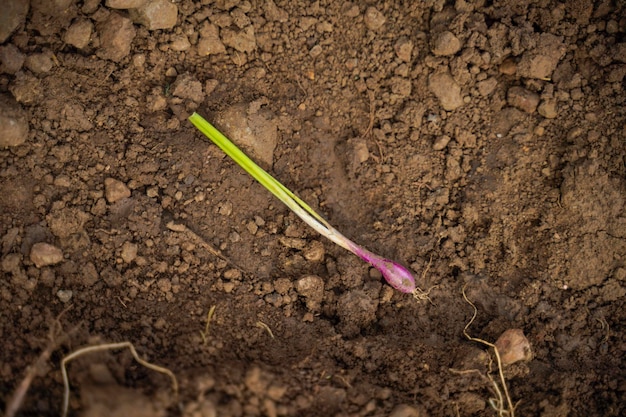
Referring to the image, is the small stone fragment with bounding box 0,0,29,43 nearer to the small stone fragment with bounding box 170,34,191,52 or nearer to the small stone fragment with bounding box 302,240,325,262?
the small stone fragment with bounding box 170,34,191,52

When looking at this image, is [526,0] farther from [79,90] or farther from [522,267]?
[79,90]

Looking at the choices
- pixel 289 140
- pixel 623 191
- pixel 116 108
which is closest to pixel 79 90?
pixel 116 108

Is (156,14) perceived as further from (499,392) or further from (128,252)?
(499,392)

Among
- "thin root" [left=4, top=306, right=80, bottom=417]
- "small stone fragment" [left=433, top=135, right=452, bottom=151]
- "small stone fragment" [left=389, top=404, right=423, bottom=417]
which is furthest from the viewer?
"small stone fragment" [left=433, top=135, right=452, bottom=151]

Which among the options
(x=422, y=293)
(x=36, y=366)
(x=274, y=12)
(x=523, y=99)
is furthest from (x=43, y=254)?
(x=523, y=99)

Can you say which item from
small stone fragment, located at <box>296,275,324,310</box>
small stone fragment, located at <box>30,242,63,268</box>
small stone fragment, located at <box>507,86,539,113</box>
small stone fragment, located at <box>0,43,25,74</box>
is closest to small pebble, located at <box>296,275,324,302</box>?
small stone fragment, located at <box>296,275,324,310</box>

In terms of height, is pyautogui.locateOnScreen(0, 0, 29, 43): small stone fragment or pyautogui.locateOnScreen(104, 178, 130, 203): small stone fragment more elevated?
pyautogui.locateOnScreen(0, 0, 29, 43): small stone fragment
